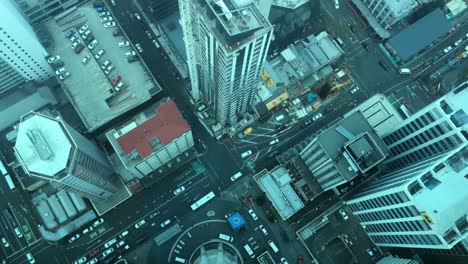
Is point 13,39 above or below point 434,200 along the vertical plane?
above

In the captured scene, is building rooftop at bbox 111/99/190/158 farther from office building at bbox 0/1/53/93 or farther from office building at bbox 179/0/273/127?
office building at bbox 0/1/53/93

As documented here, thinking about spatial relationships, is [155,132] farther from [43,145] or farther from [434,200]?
[434,200]

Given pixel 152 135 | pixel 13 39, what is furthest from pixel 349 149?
pixel 13 39

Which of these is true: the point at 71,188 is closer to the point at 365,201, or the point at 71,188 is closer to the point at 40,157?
the point at 40,157

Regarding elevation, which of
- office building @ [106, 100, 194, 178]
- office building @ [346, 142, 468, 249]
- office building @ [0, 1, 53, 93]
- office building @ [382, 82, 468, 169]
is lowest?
office building @ [346, 142, 468, 249]

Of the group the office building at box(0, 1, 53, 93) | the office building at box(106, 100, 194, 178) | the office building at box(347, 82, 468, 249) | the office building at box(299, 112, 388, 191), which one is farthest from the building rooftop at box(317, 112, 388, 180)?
the office building at box(0, 1, 53, 93)
